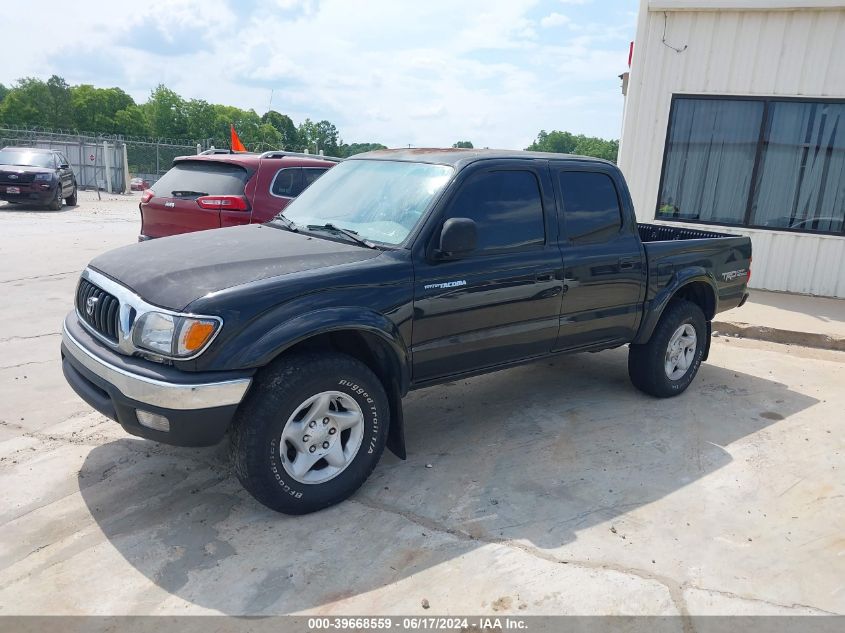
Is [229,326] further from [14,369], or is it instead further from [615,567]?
[14,369]

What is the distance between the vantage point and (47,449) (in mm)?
4152

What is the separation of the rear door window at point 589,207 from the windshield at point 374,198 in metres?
1.02

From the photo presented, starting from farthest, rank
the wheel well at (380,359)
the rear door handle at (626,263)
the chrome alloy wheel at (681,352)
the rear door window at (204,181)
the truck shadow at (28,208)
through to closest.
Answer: the truck shadow at (28,208)
the rear door window at (204,181)
the chrome alloy wheel at (681,352)
the rear door handle at (626,263)
the wheel well at (380,359)

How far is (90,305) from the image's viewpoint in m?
3.66

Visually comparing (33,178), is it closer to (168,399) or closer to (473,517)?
(168,399)

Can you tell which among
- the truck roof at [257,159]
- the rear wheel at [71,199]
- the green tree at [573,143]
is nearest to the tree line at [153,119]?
the green tree at [573,143]

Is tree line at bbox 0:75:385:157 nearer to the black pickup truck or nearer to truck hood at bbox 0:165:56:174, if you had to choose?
truck hood at bbox 0:165:56:174

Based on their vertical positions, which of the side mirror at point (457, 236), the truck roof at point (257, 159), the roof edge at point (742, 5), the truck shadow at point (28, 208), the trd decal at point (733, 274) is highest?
the roof edge at point (742, 5)

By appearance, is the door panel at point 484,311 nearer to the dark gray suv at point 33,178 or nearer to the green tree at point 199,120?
the dark gray suv at point 33,178

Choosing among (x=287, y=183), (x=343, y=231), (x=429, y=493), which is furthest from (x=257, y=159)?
(x=429, y=493)

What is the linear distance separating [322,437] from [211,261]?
1.13m

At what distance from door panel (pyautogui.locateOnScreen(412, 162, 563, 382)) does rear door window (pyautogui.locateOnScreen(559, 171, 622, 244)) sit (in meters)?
0.18

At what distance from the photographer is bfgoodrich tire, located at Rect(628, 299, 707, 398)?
17.6 ft

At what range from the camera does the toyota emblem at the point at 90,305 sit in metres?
3.61
